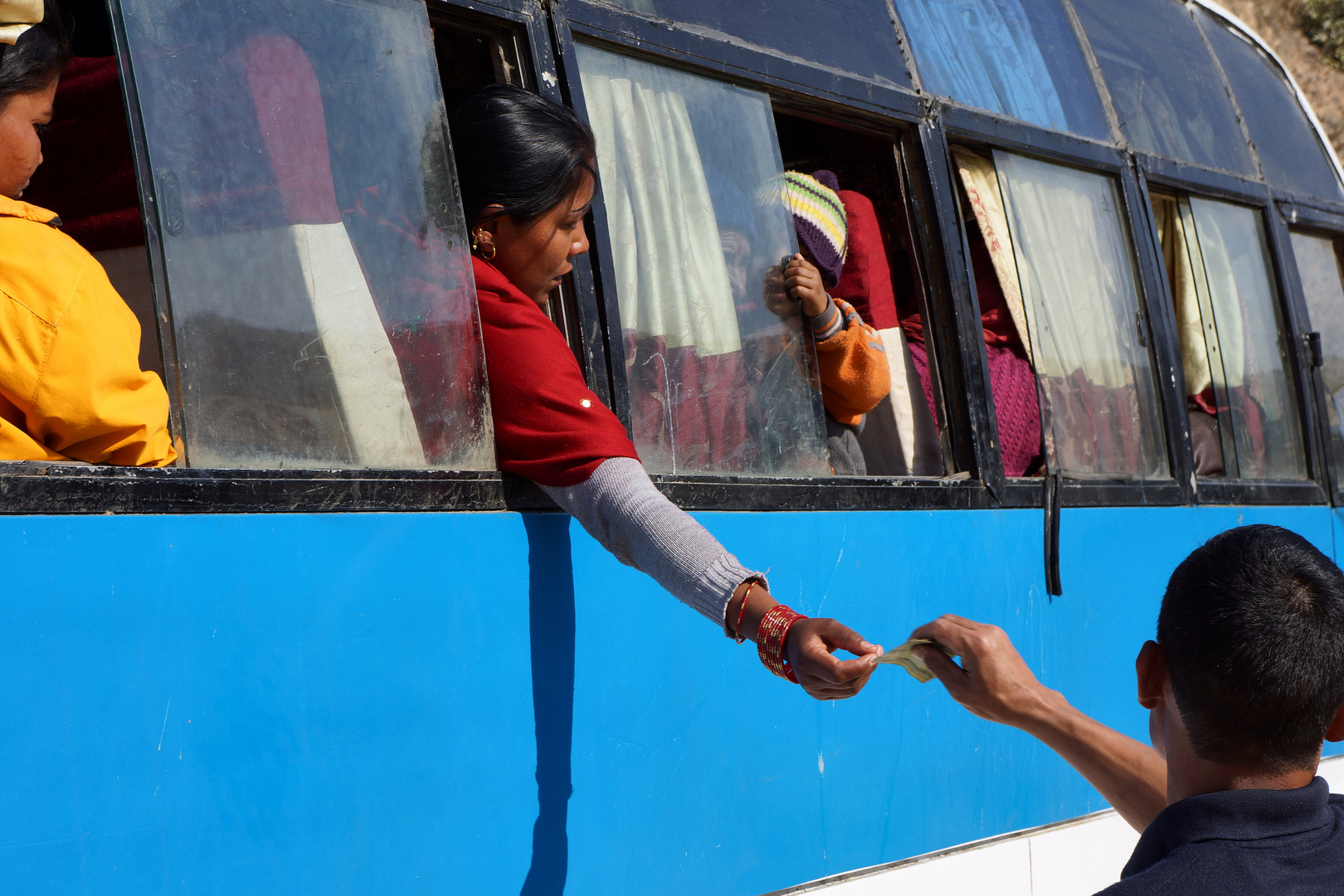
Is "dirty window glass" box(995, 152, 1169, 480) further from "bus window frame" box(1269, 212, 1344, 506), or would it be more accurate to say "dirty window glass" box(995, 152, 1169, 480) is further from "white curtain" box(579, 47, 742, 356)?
"white curtain" box(579, 47, 742, 356)

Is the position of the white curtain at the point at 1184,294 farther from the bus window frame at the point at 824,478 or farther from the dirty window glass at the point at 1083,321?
the bus window frame at the point at 824,478

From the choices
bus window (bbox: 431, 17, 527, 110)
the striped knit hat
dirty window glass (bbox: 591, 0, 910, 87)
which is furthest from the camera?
the striped knit hat

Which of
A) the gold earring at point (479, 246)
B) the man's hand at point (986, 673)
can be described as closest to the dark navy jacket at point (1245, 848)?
the man's hand at point (986, 673)

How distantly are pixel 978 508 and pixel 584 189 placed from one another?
1.35 metres

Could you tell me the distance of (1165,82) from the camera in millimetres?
3957

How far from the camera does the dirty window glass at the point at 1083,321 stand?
3309 millimetres

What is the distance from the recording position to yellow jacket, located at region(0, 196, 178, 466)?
1.46 m

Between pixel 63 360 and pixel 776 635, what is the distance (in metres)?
1.02

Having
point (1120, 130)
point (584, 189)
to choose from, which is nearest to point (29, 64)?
point (584, 189)

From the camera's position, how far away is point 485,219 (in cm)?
211

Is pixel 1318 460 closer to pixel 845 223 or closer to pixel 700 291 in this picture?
pixel 845 223

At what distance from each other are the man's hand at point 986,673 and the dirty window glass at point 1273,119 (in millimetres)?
3364

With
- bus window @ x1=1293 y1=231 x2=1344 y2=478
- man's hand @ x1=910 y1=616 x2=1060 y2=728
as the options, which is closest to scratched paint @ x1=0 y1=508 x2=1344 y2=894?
man's hand @ x1=910 y1=616 x2=1060 y2=728

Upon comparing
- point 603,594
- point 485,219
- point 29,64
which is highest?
point 29,64
